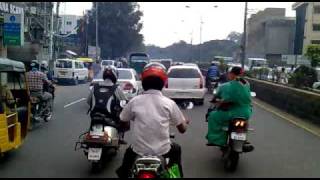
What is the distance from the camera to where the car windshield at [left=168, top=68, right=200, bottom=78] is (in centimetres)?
1872

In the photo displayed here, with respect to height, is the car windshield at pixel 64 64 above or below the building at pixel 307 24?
below

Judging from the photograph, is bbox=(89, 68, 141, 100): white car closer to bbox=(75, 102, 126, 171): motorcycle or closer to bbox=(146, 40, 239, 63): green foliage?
bbox=(75, 102, 126, 171): motorcycle

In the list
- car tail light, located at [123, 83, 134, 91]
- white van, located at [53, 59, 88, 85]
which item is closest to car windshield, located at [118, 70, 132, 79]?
car tail light, located at [123, 83, 134, 91]

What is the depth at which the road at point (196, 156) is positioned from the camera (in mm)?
7312

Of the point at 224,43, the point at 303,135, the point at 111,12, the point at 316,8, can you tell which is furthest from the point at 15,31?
the point at 224,43

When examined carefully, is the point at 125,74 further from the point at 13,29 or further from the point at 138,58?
the point at 138,58

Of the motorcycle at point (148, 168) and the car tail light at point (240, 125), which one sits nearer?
the motorcycle at point (148, 168)

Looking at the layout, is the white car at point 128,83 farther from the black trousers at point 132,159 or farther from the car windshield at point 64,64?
the car windshield at point 64,64

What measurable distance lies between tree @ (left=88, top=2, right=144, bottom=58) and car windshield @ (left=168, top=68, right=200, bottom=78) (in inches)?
1580

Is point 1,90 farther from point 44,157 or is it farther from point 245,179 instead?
point 245,179

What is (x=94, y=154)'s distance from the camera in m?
7.03

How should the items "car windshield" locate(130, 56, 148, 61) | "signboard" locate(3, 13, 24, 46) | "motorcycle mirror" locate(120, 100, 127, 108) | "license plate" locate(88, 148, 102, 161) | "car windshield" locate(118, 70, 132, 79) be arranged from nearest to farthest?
"license plate" locate(88, 148, 102, 161) → "motorcycle mirror" locate(120, 100, 127, 108) → "car windshield" locate(118, 70, 132, 79) → "signboard" locate(3, 13, 24, 46) → "car windshield" locate(130, 56, 148, 61)

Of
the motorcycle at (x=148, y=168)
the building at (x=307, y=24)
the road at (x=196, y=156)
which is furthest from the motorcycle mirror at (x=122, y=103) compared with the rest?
the building at (x=307, y=24)

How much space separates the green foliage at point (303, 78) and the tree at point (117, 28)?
131ft
